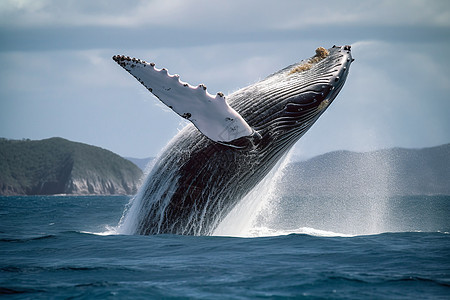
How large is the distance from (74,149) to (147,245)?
17339cm

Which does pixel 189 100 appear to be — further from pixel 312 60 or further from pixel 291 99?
pixel 312 60

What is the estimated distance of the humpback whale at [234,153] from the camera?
761 centimetres

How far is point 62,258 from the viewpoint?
7.09 m

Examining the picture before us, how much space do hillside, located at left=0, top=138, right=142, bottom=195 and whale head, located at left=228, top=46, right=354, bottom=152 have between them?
15313 centimetres

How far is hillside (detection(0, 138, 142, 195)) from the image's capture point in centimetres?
15938

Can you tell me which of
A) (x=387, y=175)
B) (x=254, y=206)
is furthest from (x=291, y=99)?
(x=387, y=175)

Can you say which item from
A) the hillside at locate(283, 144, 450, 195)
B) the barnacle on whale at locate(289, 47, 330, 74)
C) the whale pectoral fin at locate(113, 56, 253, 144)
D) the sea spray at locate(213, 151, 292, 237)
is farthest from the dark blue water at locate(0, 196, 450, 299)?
the hillside at locate(283, 144, 450, 195)

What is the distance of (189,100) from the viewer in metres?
6.65

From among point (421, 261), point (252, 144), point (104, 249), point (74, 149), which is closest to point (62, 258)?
point (104, 249)

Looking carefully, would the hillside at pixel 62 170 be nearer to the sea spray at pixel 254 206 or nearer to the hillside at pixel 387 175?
the hillside at pixel 387 175

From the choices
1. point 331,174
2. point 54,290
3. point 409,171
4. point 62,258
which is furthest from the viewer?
point 409,171

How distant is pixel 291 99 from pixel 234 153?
3.70 feet

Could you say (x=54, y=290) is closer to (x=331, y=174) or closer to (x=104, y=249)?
(x=104, y=249)

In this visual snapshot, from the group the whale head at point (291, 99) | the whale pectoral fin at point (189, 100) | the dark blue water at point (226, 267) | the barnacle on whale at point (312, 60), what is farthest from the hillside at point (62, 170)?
the whale pectoral fin at point (189, 100)
